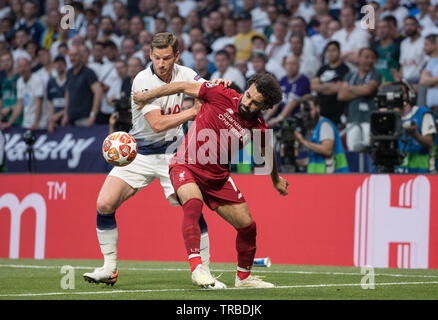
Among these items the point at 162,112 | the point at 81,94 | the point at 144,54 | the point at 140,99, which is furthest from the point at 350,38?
the point at 140,99

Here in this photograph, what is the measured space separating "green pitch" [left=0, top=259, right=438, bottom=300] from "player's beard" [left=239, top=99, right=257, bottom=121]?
1.62 m

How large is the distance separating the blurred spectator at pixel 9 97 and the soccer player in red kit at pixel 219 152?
9.59 metres

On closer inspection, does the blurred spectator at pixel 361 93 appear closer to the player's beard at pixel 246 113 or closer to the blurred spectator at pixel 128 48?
the blurred spectator at pixel 128 48

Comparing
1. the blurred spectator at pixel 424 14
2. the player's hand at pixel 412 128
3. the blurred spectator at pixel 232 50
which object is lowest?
the player's hand at pixel 412 128

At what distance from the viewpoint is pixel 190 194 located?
7348 mm

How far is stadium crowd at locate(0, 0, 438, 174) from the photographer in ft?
45.0

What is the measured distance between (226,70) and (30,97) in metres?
4.50

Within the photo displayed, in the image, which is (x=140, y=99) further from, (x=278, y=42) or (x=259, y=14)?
(x=259, y=14)

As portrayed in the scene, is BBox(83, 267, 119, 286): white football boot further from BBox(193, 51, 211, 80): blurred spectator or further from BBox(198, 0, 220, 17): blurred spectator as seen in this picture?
BBox(198, 0, 220, 17): blurred spectator

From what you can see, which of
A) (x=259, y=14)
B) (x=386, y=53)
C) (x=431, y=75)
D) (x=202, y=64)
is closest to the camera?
(x=431, y=75)

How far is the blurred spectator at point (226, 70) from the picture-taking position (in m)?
14.5

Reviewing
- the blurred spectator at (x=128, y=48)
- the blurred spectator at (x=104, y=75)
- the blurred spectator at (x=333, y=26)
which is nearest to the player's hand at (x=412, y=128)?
the blurred spectator at (x=333, y=26)

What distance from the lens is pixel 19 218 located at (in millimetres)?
12711

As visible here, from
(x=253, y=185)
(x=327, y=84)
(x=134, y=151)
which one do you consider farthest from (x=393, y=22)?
(x=134, y=151)
